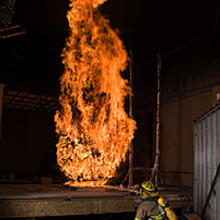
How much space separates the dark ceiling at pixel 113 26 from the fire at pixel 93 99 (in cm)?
68

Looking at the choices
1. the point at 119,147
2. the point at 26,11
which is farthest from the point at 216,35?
the point at 26,11

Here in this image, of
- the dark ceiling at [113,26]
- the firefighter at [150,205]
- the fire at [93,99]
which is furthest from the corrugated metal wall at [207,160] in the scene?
the fire at [93,99]

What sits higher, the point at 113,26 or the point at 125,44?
the point at 113,26

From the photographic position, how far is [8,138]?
731 inches

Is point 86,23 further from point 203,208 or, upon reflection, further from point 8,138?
point 8,138

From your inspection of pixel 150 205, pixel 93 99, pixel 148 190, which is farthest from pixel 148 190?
pixel 93 99

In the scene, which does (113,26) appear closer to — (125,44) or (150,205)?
(125,44)

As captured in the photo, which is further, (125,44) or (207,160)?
(125,44)

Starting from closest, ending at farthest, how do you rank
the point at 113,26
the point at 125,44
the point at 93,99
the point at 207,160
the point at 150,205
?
the point at 150,205 < the point at 207,160 < the point at 113,26 < the point at 125,44 < the point at 93,99

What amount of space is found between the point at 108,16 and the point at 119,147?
5.40 m

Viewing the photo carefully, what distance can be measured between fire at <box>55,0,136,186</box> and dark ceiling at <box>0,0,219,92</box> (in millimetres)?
680

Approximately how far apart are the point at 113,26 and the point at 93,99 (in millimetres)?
3486

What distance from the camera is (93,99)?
13344mm

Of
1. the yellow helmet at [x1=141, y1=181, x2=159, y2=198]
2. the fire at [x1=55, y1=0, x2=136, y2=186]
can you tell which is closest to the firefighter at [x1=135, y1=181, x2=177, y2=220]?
the yellow helmet at [x1=141, y1=181, x2=159, y2=198]
